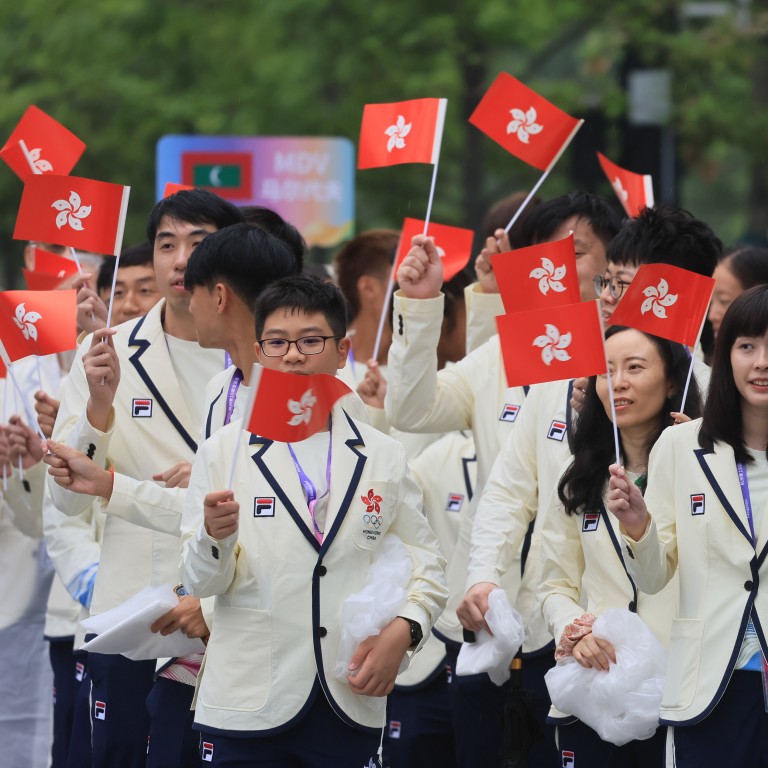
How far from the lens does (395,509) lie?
5531 mm

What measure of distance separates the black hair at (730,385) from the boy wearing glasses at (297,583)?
0.98 meters

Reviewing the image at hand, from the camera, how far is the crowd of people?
17.5 feet

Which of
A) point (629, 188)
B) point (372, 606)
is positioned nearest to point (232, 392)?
point (372, 606)

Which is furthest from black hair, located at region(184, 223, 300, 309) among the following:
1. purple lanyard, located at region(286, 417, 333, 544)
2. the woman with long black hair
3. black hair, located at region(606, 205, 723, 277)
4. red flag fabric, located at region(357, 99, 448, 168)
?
the woman with long black hair

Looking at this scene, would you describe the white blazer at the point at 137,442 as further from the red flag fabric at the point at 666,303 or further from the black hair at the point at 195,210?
the red flag fabric at the point at 666,303

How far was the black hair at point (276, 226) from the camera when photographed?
22.5ft

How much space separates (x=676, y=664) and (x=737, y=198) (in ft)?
109

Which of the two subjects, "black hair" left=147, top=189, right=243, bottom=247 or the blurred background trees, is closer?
"black hair" left=147, top=189, right=243, bottom=247

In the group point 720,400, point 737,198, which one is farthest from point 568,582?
point 737,198

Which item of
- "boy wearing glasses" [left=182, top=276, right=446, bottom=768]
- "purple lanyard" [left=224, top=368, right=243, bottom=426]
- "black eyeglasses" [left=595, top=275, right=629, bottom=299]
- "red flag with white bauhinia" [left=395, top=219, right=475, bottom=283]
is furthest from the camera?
"red flag with white bauhinia" [left=395, top=219, right=475, bottom=283]

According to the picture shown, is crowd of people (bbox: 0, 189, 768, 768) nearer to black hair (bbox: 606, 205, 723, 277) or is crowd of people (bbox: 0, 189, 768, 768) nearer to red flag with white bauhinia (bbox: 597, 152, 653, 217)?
black hair (bbox: 606, 205, 723, 277)

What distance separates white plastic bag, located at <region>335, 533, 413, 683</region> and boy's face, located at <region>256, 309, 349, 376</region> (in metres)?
0.66

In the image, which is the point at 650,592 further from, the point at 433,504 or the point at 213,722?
the point at 433,504

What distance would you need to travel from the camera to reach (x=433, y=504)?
7938 mm
